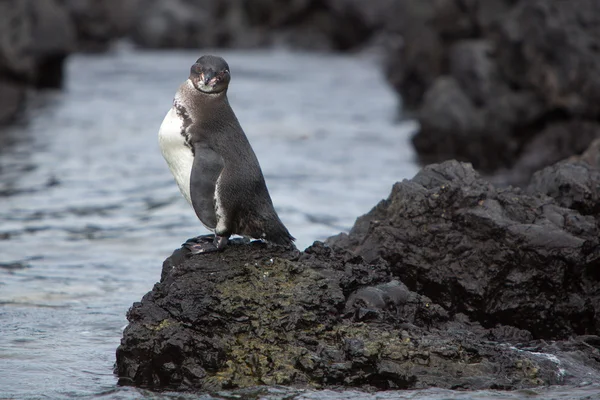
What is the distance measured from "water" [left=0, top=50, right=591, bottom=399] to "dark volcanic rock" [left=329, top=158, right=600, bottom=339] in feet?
5.35

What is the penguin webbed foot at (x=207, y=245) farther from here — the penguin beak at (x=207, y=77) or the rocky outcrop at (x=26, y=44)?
the rocky outcrop at (x=26, y=44)

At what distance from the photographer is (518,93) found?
20516mm

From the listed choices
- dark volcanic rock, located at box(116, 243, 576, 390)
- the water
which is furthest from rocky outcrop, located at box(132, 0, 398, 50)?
dark volcanic rock, located at box(116, 243, 576, 390)

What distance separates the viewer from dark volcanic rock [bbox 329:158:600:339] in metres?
7.61

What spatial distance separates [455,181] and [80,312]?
3443 mm

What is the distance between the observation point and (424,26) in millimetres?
28141

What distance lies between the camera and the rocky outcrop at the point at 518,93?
18344 mm

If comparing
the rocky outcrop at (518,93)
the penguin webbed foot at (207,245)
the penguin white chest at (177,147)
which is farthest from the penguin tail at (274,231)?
the rocky outcrop at (518,93)

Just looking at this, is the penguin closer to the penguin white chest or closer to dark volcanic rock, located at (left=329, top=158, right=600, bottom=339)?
the penguin white chest

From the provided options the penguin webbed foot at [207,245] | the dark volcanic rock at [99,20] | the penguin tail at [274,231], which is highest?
the dark volcanic rock at [99,20]

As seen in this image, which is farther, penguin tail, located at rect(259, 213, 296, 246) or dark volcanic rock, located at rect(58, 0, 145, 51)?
dark volcanic rock, located at rect(58, 0, 145, 51)

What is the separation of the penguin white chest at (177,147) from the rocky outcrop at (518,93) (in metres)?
10.6

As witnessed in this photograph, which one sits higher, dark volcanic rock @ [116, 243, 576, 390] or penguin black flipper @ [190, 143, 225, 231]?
penguin black flipper @ [190, 143, 225, 231]

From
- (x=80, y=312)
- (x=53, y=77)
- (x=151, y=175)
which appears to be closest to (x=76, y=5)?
(x=53, y=77)
